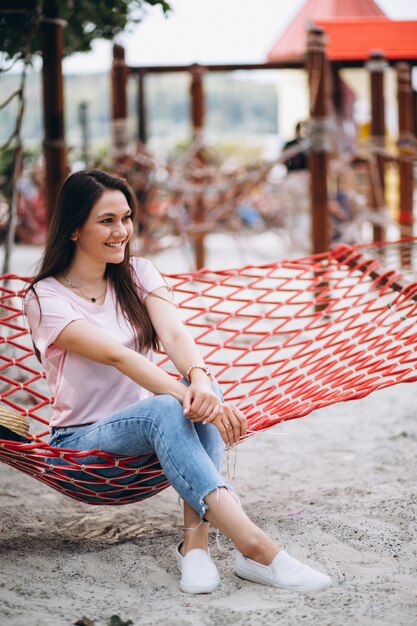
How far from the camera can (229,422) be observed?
175 cm

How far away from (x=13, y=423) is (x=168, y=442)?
326 millimetres

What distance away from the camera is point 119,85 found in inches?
241

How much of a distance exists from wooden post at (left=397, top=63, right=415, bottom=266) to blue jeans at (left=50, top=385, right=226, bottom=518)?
16.3 ft

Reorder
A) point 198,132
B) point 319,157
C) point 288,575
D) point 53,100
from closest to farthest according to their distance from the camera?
point 288,575, point 53,100, point 319,157, point 198,132

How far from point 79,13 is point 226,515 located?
2.33 meters

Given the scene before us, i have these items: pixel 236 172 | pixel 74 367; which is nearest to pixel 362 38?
pixel 236 172

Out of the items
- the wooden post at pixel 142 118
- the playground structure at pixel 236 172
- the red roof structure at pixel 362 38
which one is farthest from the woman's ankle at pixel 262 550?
the wooden post at pixel 142 118

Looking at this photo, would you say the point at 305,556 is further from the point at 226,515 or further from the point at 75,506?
the point at 75,506

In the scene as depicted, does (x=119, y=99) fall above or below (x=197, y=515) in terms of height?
above

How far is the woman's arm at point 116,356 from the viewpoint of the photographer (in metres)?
1.78

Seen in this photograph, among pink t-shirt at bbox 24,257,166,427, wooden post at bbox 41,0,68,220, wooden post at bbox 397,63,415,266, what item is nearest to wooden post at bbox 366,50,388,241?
wooden post at bbox 397,63,415,266

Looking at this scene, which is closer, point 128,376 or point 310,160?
point 128,376

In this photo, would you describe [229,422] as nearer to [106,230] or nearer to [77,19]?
[106,230]

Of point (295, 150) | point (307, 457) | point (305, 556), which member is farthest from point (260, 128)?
point (305, 556)
